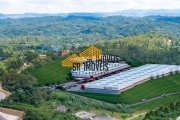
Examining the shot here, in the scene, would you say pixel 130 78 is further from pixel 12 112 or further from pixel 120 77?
pixel 12 112

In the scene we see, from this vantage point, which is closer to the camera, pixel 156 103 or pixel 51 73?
pixel 156 103

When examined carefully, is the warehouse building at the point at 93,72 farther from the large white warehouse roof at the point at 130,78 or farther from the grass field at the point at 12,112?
the grass field at the point at 12,112

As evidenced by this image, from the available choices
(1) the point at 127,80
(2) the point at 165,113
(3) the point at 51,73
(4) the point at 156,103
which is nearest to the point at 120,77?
(1) the point at 127,80

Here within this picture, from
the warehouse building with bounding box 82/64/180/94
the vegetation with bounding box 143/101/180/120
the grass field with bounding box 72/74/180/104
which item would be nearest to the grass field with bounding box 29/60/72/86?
the warehouse building with bounding box 82/64/180/94

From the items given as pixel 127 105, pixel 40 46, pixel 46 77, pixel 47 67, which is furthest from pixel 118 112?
pixel 40 46

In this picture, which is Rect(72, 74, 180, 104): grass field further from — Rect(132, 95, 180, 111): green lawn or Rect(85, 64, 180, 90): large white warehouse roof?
Rect(132, 95, 180, 111): green lawn

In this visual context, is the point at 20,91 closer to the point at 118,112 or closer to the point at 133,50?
the point at 118,112
